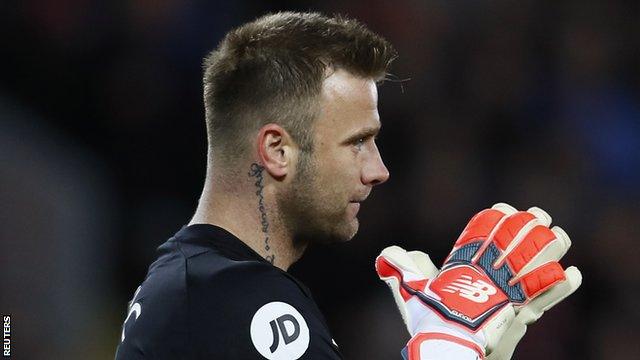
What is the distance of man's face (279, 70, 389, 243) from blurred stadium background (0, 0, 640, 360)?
8.99ft

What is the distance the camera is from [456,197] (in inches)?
224

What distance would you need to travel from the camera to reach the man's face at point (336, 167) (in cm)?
247

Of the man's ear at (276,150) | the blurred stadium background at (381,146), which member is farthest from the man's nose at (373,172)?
the blurred stadium background at (381,146)

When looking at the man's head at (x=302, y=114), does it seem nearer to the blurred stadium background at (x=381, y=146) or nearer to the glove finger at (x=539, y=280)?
the glove finger at (x=539, y=280)

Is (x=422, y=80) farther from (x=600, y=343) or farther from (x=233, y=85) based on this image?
(x=233, y=85)

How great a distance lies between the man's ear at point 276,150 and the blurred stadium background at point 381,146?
2.79m

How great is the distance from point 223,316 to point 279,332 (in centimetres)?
12

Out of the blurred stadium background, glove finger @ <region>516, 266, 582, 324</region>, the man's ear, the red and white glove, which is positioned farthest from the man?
the blurred stadium background

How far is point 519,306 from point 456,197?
2.97m

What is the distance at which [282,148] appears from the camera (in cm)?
246

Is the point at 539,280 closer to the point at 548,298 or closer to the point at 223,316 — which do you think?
the point at 548,298

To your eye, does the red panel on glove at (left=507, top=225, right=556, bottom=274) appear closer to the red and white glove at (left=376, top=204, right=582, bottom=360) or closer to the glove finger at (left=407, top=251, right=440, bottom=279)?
the red and white glove at (left=376, top=204, right=582, bottom=360)

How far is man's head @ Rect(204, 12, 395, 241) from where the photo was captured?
96.6 inches

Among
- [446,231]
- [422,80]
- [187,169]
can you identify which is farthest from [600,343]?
[187,169]
